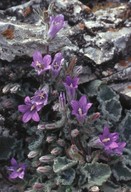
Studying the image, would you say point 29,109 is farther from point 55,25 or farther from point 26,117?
→ point 55,25

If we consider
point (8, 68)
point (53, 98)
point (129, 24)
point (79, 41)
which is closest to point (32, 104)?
point (53, 98)

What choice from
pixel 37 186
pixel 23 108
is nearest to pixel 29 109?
pixel 23 108

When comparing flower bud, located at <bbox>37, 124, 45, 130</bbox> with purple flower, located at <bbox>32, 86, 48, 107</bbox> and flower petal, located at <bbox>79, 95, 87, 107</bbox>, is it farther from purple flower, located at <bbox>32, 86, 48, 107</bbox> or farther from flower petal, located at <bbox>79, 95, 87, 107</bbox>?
flower petal, located at <bbox>79, 95, 87, 107</bbox>

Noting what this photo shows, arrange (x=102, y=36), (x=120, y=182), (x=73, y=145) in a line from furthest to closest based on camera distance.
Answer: (x=102, y=36), (x=120, y=182), (x=73, y=145)

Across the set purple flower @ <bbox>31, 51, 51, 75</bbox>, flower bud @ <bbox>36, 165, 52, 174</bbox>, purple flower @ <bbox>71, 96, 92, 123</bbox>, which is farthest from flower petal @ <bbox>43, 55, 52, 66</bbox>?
flower bud @ <bbox>36, 165, 52, 174</bbox>

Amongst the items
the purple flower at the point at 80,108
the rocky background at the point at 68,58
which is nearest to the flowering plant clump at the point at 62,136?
the purple flower at the point at 80,108

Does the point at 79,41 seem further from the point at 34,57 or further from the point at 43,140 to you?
the point at 43,140

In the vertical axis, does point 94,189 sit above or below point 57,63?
below
